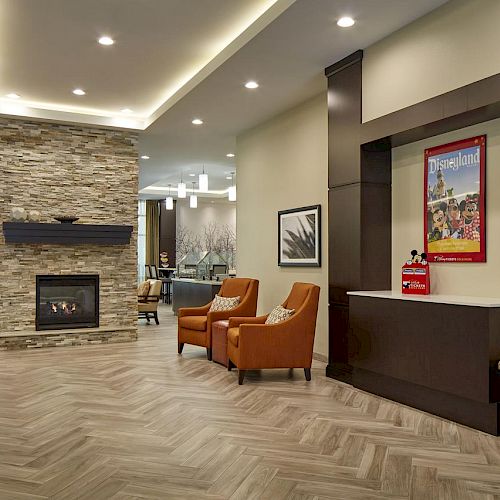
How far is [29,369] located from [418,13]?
5.07 meters

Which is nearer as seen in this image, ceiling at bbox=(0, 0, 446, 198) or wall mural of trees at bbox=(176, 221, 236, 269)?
ceiling at bbox=(0, 0, 446, 198)

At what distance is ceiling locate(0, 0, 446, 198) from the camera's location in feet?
15.8

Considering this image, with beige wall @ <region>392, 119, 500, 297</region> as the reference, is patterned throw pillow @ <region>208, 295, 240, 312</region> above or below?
below

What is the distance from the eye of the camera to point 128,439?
375 cm

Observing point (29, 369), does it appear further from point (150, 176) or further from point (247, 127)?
point (150, 176)

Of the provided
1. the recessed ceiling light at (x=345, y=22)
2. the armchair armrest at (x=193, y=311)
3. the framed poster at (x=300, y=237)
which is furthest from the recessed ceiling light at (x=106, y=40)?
the armchair armrest at (x=193, y=311)

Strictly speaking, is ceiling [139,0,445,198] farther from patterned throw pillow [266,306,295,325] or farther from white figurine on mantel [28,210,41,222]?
patterned throw pillow [266,306,295,325]

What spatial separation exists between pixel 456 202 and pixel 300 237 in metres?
2.58

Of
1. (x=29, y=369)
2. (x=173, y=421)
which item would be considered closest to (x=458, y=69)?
(x=173, y=421)

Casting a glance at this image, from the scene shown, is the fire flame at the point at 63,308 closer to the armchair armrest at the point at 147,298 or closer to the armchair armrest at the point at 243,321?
the armchair armrest at the point at 147,298

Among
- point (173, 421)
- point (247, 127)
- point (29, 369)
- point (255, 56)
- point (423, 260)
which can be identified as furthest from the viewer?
point (247, 127)

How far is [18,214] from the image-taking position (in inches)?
297

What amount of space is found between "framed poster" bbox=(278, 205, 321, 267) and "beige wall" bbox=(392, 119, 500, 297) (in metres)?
1.37

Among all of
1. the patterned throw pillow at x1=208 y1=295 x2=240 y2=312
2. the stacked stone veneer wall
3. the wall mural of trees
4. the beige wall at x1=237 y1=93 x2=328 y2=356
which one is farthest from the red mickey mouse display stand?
the wall mural of trees
